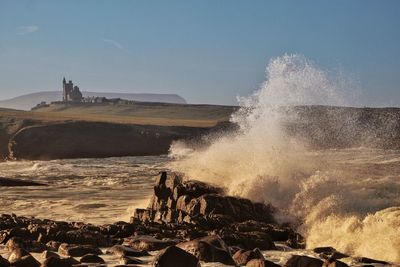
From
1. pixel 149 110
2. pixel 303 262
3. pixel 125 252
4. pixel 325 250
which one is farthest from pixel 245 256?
pixel 149 110

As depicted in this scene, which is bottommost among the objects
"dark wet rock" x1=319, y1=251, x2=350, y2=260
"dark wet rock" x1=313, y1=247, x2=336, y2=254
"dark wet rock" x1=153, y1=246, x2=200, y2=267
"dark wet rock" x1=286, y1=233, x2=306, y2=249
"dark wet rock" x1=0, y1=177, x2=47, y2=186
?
"dark wet rock" x1=0, y1=177, x2=47, y2=186

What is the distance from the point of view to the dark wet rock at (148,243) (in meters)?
11.9

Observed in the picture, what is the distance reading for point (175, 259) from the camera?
949cm

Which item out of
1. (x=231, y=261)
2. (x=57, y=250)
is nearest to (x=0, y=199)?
(x=57, y=250)

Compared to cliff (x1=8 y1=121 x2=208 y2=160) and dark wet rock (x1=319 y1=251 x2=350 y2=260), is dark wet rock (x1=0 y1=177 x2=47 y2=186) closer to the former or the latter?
dark wet rock (x1=319 y1=251 x2=350 y2=260)

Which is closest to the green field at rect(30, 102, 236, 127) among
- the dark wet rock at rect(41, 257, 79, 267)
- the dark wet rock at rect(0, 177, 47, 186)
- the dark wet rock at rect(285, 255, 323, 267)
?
the dark wet rock at rect(0, 177, 47, 186)

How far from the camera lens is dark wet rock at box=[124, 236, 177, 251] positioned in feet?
39.0

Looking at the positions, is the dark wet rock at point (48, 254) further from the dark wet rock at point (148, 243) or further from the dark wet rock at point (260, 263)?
the dark wet rock at point (260, 263)

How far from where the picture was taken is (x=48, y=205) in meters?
22.1

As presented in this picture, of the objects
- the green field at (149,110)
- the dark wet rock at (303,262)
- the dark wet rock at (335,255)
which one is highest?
the green field at (149,110)

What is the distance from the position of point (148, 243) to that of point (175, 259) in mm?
2532

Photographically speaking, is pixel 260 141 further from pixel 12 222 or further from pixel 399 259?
pixel 399 259

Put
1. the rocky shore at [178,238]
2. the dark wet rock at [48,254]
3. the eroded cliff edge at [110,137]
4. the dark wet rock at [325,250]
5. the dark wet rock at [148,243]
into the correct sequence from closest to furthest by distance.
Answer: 1. the rocky shore at [178,238]
2. the dark wet rock at [48,254]
3. the dark wet rock at [148,243]
4. the dark wet rock at [325,250]
5. the eroded cliff edge at [110,137]

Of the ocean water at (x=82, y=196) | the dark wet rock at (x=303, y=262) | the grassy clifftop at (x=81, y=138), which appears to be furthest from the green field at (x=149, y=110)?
the dark wet rock at (x=303, y=262)
